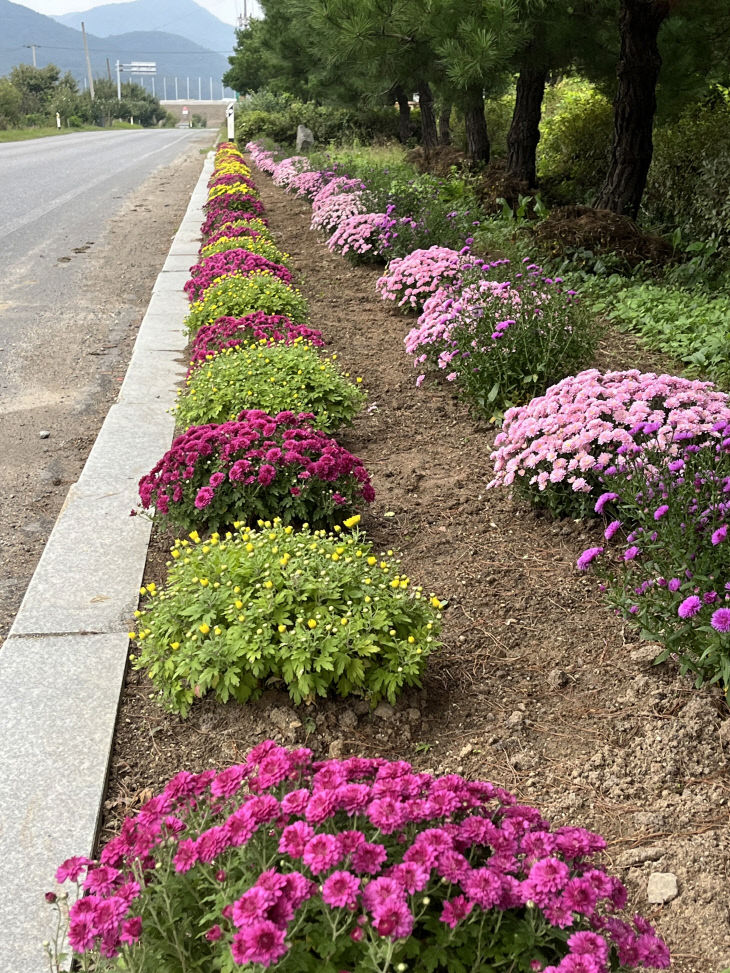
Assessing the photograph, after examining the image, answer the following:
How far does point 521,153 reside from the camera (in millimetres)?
11445

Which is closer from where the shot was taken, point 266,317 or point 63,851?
point 63,851

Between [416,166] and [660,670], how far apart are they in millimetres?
12595

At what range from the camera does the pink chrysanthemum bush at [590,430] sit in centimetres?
341

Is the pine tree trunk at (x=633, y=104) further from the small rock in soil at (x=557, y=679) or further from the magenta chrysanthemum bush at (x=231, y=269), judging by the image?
the small rock in soil at (x=557, y=679)

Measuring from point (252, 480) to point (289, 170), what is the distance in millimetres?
12753

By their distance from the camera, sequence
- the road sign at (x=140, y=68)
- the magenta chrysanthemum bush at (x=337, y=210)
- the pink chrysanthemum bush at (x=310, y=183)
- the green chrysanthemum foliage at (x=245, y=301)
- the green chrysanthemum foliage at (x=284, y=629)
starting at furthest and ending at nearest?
1. the road sign at (x=140, y=68)
2. the pink chrysanthemum bush at (x=310, y=183)
3. the magenta chrysanthemum bush at (x=337, y=210)
4. the green chrysanthemum foliage at (x=245, y=301)
5. the green chrysanthemum foliage at (x=284, y=629)

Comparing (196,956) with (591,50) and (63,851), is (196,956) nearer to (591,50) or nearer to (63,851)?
(63,851)

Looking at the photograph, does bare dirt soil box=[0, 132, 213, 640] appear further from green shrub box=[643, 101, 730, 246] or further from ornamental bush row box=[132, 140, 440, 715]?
green shrub box=[643, 101, 730, 246]

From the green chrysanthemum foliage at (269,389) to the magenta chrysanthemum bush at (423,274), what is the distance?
1834 mm

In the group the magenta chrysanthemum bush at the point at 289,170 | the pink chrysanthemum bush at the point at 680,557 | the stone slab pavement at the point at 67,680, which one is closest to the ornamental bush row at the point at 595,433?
the pink chrysanthemum bush at the point at 680,557

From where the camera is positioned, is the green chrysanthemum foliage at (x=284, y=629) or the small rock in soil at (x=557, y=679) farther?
the small rock in soil at (x=557, y=679)

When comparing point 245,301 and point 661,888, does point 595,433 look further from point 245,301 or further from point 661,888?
point 245,301

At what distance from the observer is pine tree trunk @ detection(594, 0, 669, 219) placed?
7.55 metres

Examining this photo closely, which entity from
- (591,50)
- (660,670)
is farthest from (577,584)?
(591,50)
